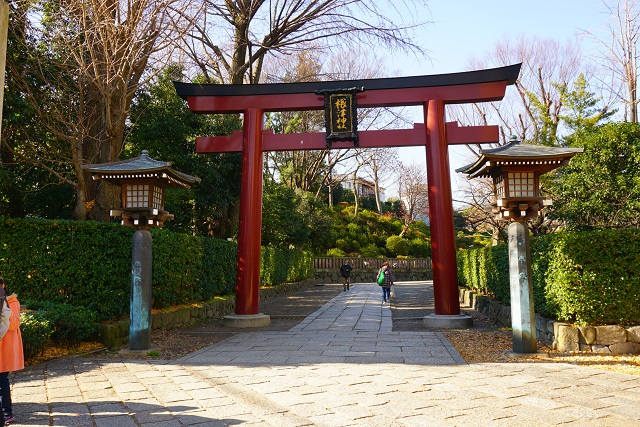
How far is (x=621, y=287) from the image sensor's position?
289 inches

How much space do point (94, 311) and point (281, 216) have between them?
1559 cm

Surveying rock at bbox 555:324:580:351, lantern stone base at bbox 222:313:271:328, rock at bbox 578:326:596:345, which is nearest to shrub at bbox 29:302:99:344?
lantern stone base at bbox 222:313:271:328

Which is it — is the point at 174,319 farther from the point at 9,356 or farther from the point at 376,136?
the point at 9,356

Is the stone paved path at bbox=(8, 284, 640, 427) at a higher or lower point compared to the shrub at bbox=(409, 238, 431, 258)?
lower

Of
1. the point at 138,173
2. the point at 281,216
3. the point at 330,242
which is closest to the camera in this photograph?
the point at 138,173

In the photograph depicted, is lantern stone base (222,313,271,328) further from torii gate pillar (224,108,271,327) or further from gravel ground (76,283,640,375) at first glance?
gravel ground (76,283,640,375)

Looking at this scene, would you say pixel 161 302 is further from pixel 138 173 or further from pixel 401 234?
pixel 401 234

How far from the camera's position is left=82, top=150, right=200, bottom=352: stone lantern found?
7.80m

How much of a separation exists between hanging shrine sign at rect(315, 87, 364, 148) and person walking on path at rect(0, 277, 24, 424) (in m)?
7.90

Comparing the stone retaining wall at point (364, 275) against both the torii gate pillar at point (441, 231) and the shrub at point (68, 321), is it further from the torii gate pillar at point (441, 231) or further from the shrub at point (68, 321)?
the shrub at point (68, 321)

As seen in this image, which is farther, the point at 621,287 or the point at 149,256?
the point at 149,256

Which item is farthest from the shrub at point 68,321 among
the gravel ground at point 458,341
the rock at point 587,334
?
the rock at point 587,334

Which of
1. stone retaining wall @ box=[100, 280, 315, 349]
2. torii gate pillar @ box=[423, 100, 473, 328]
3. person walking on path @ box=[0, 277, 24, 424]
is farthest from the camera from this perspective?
torii gate pillar @ box=[423, 100, 473, 328]

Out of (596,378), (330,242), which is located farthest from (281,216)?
(596,378)
